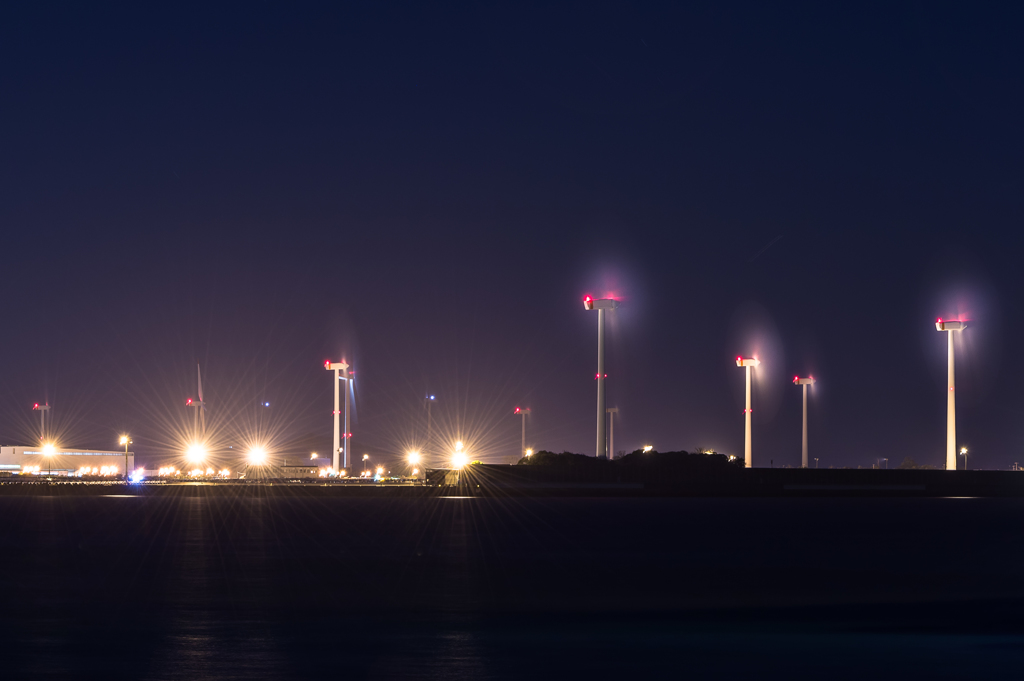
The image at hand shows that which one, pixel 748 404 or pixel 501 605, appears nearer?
pixel 501 605

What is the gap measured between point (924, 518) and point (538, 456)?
5921 centimetres

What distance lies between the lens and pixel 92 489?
102 m

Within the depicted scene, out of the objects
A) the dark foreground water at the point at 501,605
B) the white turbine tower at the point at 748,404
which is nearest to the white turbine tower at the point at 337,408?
the white turbine tower at the point at 748,404

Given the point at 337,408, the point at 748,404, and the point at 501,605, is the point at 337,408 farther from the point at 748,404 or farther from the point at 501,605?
the point at 501,605

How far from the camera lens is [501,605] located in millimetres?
20547

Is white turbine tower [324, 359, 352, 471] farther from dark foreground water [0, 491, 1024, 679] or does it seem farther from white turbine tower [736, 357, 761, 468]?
dark foreground water [0, 491, 1024, 679]

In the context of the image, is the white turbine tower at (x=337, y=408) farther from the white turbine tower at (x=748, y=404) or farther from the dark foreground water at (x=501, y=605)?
the dark foreground water at (x=501, y=605)

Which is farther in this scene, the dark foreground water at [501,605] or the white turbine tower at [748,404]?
the white turbine tower at [748,404]

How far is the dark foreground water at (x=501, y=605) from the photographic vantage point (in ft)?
46.9

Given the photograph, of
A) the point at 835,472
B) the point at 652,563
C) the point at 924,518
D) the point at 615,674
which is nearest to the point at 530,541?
the point at 652,563

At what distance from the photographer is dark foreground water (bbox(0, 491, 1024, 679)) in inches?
563

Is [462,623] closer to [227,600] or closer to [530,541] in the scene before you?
[227,600]

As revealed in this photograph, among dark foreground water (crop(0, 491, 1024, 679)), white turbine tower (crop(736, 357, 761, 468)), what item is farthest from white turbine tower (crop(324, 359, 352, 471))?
dark foreground water (crop(0, 491, 1024, 679))

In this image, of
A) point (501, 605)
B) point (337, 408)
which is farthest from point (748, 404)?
point (501, 605)
